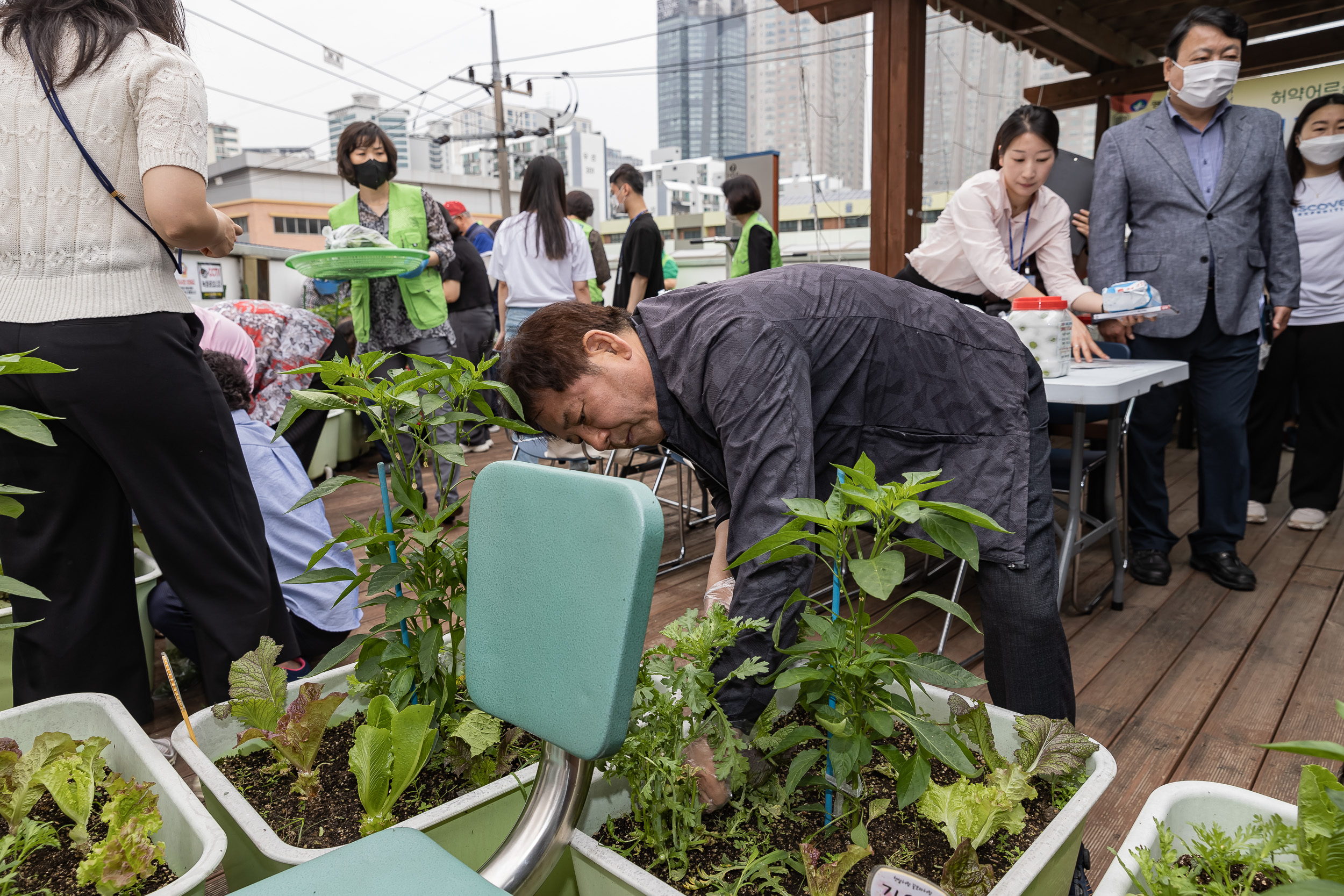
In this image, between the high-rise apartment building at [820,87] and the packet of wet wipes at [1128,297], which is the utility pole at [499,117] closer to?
the high-rise apartment building at [820,87]

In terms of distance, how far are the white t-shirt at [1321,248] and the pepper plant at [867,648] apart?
298cm

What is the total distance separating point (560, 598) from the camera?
2.57 feet

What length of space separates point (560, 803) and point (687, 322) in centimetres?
65

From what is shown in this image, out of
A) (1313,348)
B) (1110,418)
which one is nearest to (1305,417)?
(1313,348)

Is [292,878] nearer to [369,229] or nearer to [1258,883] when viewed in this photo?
[1258,883]

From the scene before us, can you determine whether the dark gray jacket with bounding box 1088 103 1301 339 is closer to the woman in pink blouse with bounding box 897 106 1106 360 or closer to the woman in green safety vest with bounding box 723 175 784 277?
the woman in pink blouse with bounding box 897 106 1106 360

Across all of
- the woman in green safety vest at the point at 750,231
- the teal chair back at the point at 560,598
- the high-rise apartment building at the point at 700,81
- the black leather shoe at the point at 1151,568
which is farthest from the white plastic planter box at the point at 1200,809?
the high-rise apartment building at the point at 700,81

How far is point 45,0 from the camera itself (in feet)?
3.98

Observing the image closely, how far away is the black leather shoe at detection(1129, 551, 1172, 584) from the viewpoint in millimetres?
2684

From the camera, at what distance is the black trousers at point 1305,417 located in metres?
3.06

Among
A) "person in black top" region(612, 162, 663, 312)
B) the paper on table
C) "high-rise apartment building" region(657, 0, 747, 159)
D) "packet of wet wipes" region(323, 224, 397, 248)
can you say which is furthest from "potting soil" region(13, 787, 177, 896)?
"high-rise apartment building" region(657, 0, 747, 159)

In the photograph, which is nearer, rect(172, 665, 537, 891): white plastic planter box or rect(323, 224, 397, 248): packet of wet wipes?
rect(172, 665, 537, 891): white plastic planter box

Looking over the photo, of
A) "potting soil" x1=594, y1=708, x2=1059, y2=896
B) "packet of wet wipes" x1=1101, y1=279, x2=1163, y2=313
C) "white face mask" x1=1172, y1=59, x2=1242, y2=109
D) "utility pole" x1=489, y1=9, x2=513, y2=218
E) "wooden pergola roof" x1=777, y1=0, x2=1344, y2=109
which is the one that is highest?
"utility pole" x1=489, y1=9, x2=513, y2=218

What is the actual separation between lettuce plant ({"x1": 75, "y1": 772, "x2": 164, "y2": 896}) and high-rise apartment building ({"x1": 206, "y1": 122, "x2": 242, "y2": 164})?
23.3 metres
